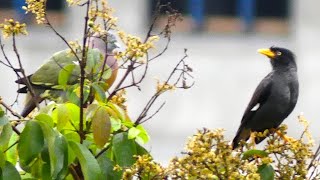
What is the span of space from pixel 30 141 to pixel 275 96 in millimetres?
1748

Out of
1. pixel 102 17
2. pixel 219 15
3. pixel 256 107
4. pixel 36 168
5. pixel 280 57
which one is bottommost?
pixel 219 15

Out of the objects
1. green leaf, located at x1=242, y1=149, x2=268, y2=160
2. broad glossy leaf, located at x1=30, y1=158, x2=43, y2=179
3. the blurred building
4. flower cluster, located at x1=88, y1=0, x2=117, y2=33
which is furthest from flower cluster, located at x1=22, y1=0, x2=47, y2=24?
the blurred building

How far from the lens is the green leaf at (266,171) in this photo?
9.97 feet

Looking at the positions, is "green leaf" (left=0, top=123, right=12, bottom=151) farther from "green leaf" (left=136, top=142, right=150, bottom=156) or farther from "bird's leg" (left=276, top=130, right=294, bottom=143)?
"bird's leg" (left=276, top=130, right=294, bottom=143)

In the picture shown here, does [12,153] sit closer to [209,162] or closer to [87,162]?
[87,162]

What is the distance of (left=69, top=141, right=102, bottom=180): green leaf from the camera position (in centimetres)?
296

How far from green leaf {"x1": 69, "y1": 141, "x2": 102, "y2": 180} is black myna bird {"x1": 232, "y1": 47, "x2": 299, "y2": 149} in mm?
1333

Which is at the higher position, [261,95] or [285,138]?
[285,138]

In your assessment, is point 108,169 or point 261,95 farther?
point 261,95

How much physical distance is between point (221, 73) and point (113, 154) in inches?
437

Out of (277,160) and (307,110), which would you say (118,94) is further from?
(307,110)

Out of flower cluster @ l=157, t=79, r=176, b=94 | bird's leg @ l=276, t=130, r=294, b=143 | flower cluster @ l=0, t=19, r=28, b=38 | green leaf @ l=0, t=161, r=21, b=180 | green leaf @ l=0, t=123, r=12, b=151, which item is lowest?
green leaf @ l=0, t=161, r=21, b=180

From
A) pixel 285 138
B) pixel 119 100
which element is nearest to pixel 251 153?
pixel 285 138

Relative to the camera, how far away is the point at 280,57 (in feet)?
15.4
